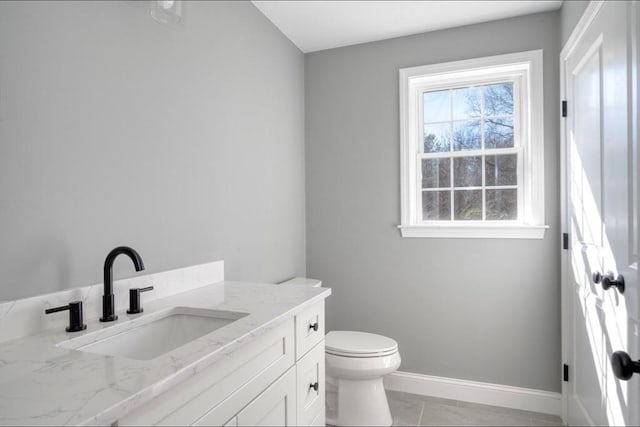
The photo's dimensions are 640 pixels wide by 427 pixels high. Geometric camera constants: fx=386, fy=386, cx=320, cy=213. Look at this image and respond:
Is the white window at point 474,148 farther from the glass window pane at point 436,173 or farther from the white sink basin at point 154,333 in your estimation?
the white sink basin at point 154,333

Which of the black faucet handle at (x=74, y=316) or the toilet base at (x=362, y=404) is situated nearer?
the black faucet handle at (x=74, y=316)

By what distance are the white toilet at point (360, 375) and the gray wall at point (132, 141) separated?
0.69m

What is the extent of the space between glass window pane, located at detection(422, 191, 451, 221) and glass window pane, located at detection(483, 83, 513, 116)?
65cm

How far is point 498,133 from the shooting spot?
8.89 ft

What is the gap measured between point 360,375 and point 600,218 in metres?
1.44

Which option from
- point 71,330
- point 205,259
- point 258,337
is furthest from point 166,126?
point 258,337

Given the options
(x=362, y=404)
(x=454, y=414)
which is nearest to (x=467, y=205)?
(x=454, y=414)

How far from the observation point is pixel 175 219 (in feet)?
5.70

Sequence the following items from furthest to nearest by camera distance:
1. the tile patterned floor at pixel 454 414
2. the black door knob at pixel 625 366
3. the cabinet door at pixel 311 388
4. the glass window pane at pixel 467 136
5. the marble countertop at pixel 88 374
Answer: the glass window pane at pixel 467 136, the tile patterned floor at pixel 454 414, the cabinet door at pixel 311 388, the black door knob at pixel 625 366, the marble countertop at pixel 88 374

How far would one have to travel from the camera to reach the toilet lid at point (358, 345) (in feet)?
7.32

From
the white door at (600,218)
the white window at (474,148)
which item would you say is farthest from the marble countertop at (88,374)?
the white window at (474,148)

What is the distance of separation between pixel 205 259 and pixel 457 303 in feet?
5.79

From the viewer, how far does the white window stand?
254cm

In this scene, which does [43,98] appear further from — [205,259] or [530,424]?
[530,424]
